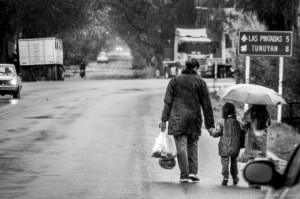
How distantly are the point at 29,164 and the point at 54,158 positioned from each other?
2.99 ft

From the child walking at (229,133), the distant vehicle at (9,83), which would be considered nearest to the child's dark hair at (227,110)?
the child walking at (229,133)

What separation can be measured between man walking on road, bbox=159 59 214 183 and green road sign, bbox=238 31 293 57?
8587mm

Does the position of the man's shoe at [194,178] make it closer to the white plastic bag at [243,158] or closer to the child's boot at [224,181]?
the child's boot at [224,181]

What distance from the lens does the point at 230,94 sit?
11172 millimetres

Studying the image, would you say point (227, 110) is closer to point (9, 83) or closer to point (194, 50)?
point (9, 83)

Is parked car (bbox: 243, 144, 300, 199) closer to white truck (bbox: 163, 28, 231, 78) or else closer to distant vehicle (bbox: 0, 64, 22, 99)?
distant vehicle (bbox: 0, 64, 22, 99)

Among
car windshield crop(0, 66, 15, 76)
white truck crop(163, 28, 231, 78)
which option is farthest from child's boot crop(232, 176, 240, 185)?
white truck crop(163, 28, 231, 78)

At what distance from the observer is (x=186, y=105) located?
1099 cm

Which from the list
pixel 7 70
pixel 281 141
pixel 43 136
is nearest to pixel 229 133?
pixel 281 141

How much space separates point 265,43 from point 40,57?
40772 mm

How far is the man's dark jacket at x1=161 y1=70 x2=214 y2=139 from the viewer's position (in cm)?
1095

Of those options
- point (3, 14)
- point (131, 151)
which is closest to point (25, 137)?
point (131, 151)

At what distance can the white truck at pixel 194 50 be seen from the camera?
57375 mm

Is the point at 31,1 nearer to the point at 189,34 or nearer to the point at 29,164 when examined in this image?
the point at 189,34
